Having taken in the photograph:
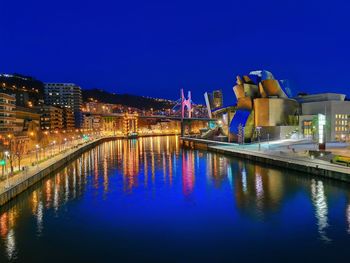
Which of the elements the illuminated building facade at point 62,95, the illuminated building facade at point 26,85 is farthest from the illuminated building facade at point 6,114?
the illuminated building facade at point 62,95

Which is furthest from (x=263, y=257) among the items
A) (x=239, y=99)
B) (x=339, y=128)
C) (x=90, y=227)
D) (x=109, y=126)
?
(x=109, y=126)

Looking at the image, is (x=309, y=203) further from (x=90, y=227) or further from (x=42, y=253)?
(x=42, y=253)

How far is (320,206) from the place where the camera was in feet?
46.5

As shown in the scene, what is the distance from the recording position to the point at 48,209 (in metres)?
14.5

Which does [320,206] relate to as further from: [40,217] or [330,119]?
[330,119]

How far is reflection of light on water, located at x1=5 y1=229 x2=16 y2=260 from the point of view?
9695mm

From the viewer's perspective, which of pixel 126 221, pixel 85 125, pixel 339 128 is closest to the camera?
pixel 126 221

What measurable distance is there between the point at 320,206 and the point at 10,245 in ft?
35.3

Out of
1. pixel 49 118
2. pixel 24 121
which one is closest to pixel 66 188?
pixel 24 121

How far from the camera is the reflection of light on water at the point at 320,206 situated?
11336 mm

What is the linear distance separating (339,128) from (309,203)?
26.2 meters

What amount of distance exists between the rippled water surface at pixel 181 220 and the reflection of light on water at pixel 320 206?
0.03 meters

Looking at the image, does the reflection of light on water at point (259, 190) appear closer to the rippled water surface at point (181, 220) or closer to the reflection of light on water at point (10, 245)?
the rippled water surface at point (181, 220)

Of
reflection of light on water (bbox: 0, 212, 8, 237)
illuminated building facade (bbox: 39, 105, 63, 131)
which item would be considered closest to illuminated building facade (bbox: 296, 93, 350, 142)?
reflection of light on water (bbox: 0, 212, 8, 237)
